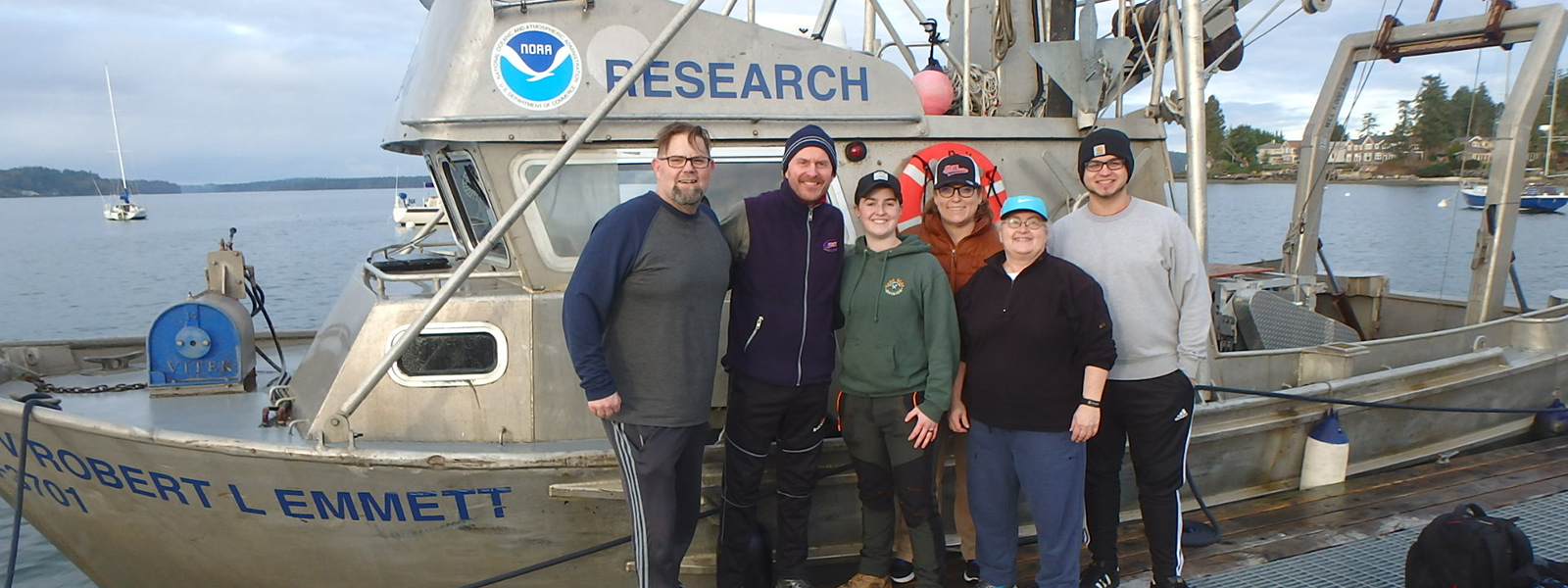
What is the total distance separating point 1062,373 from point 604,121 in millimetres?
2063

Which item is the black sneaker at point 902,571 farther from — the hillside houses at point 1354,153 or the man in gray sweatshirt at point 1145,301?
the hillside houses at point 1354,153

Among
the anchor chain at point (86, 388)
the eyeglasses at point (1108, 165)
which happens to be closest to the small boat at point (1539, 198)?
the eyeglasses at point (1108, 165)

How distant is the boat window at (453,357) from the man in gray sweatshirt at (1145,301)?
2188mm

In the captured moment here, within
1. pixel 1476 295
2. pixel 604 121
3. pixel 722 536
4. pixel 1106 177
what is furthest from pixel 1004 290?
pixel 1476 295

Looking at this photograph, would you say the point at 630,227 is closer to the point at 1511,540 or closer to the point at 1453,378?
the point at 1511,540

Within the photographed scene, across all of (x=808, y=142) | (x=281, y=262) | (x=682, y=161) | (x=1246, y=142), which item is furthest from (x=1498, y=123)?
(x=1246, y=142)

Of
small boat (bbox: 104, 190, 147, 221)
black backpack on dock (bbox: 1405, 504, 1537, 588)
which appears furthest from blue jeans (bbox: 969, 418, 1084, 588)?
small boat (bbox: 104, 190, 147, 221)

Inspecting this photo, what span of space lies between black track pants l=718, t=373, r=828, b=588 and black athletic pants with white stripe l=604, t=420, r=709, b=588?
16 cm

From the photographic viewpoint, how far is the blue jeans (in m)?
3.12

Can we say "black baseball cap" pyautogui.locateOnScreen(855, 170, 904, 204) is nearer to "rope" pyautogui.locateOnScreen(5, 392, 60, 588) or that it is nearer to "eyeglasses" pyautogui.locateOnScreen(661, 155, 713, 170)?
"eyeglasses" pyautogui.locateOnScreen(661, 155, 713, 170)

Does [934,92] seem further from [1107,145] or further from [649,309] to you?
[649,309]

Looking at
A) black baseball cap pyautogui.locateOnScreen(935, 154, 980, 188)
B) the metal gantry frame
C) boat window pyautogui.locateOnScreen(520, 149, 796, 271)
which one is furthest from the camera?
the metal gantry frame

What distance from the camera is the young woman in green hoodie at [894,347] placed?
3111mm

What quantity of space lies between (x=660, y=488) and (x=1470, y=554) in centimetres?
294
